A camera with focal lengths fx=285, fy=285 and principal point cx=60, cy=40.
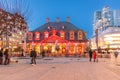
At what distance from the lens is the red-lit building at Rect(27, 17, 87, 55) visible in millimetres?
90250

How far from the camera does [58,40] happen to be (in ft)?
295

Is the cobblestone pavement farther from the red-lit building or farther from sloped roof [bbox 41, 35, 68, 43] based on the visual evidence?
sloped roof [bbox 41, 35, 68, 43]

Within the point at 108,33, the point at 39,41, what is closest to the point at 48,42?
the point at 39,41

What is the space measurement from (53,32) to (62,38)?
3.56 m

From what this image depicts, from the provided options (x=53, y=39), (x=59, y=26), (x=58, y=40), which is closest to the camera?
(x=58, y=40)

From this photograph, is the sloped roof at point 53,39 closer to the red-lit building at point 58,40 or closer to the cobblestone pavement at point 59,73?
the red-lit building at point 58,40

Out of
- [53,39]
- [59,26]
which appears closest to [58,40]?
[53,39]

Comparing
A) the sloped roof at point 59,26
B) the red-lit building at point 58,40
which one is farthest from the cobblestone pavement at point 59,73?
the sloped roof at point 59,26

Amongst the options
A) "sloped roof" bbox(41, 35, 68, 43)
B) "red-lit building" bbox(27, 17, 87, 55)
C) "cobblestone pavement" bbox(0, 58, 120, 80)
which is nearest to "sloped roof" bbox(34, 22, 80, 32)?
"red-lit building" bbox(27, 17, 87, 55)

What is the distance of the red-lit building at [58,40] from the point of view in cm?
9025

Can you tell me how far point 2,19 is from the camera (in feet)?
113

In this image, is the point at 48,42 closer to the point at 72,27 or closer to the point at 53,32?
the point at 53,32

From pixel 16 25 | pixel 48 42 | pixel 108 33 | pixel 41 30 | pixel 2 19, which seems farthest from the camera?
pixel 108 33

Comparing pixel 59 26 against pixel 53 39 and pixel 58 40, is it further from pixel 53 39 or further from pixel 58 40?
pixel 58 40
